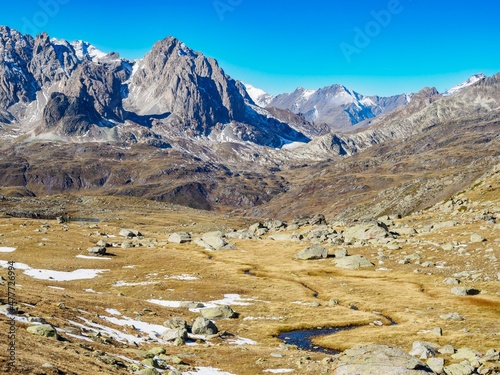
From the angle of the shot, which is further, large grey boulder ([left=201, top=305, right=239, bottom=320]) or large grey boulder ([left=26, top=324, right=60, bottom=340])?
large grey boulder ([left=201, top=305, right=239, bottom=320])

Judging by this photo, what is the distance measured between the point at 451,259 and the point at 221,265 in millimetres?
52607

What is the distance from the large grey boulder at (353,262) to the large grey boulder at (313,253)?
360 inches

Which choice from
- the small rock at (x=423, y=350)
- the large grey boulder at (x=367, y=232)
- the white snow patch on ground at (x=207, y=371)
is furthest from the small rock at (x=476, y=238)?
the white snow patch on ground at (x=207, y=371)

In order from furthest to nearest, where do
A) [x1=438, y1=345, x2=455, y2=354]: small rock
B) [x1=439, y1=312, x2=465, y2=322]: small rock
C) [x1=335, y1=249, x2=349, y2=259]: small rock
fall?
1. [x1=335, y1=249, x2=349, y2=259]: small rock
2. [x1=439, y1=312, x2=465, y2=322]: small rock
3. [x1=438, y1=345, x2=455, y2=354]: small rock

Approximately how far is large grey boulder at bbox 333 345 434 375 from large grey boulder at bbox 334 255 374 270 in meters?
67.1

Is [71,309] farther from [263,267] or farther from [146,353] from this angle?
[263,267]

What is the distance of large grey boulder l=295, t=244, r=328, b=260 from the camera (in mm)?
120812

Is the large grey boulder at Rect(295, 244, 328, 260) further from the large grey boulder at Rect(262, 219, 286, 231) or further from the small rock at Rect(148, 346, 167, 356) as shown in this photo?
the small rock at Rect(148, 346, 167, 356)

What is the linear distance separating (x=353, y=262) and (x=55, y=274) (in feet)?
215

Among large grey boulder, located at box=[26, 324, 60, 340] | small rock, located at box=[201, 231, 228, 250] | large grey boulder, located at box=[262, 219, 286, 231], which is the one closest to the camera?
large grey boulder, located at box=[26, 324, 60, 340]

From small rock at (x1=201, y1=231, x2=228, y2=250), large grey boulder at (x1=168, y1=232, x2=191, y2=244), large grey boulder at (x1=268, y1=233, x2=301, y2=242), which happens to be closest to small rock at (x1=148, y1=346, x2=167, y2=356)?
small rock at (x1=201, y1=231, x2=228, y2=250)

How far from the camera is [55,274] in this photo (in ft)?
291

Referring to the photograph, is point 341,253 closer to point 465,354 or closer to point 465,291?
point 465,291

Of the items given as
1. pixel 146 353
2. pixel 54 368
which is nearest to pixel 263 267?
pixel 146 353
